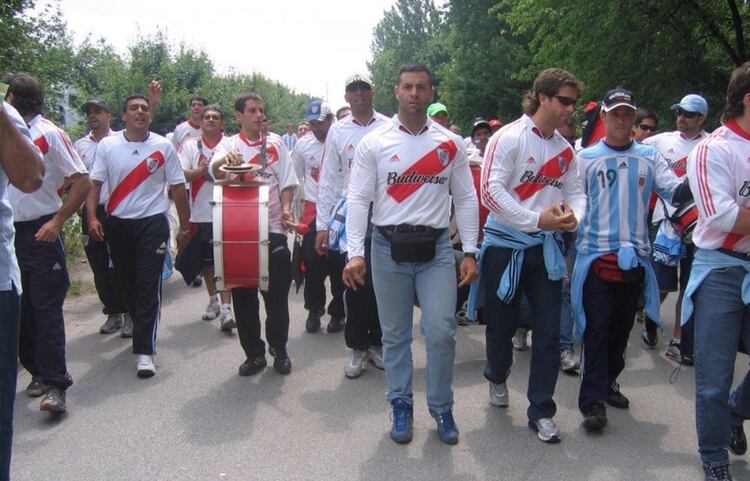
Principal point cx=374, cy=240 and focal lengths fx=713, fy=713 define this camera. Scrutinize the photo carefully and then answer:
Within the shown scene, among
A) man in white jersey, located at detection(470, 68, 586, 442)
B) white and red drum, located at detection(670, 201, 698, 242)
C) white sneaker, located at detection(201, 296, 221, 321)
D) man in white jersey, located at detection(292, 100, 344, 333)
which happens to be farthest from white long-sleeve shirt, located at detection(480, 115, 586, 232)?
white sneaker, located at detection(201, 296, 221, 321)

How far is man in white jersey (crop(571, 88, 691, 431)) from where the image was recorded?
4.36 metres

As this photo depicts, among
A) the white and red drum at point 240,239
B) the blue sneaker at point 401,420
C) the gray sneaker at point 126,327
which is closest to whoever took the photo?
the blue sneaker at point 401,420

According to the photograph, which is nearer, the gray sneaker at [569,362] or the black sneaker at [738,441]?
the black sneaker at [738,441]

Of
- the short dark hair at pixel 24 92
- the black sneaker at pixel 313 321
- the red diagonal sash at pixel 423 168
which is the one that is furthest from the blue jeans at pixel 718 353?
the short dark hair at pixel 24 92

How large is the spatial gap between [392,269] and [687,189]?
1.78 m

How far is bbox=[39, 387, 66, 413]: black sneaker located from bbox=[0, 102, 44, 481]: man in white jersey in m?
1.82

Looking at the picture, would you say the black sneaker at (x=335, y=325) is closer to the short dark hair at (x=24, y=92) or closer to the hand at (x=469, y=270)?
the hand at (x=469, y=270)

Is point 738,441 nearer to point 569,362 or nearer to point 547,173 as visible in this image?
point 569,362

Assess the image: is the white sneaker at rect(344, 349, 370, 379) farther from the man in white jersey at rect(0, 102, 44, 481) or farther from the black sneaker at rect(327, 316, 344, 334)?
the man in white jersey at rect(0, 102, 44, 481)

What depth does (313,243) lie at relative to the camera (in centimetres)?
673

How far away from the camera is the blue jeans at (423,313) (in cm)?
416

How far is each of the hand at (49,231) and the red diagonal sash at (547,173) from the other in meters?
2.95

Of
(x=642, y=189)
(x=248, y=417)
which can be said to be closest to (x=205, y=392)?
(x=248, y=417)

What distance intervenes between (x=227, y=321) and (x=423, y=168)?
10.7ft
